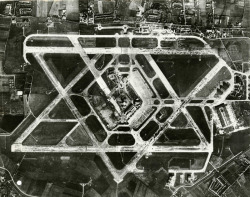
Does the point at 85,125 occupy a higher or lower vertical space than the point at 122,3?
lower

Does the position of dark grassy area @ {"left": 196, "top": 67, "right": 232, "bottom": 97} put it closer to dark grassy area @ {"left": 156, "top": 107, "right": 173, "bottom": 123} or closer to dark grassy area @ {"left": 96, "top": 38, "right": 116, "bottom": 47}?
dark grassy area @ {"left": 156, "top": 107, "right": 173, "bottom": 123}

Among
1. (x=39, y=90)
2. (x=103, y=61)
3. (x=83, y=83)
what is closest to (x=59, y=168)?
(x=39, y=90)

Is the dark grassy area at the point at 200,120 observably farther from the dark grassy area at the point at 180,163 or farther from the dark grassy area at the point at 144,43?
the dark grassy area at the point at 144,43

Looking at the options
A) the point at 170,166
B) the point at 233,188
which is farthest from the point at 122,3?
the point at 233,188

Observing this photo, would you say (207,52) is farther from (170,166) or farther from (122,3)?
(170,166)

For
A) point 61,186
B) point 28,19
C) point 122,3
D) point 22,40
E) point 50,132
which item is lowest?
point 61,186
